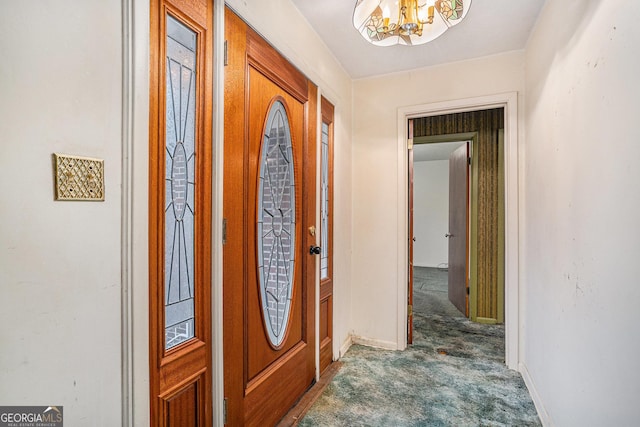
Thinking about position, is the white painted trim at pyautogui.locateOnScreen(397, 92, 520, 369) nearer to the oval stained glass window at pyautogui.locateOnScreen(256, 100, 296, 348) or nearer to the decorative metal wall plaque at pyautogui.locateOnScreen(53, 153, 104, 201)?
the oval stained glass window at pyautogui.locateOnScreen(256, 100, 296, 348)

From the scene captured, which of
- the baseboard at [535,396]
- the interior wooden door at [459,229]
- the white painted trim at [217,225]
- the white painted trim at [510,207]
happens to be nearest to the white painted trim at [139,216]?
the white painted trim at [217,225]

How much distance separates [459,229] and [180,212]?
11.7ft

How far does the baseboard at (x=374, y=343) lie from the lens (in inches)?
110

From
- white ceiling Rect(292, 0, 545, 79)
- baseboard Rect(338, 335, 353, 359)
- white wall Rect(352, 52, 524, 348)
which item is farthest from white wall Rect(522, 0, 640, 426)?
baseboard Rect(338, 335, 353, 359)

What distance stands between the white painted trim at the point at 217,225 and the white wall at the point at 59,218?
1.32ft

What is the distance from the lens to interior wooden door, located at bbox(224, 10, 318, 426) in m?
1.43

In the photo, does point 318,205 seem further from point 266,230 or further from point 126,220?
point 126,220

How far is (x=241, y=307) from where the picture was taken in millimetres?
1495

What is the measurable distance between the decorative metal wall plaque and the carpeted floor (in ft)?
5.33

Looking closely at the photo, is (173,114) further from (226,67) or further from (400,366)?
(400,366)

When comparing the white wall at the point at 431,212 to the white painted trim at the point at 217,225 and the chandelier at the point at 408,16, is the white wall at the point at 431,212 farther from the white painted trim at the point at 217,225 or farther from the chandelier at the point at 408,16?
the white painted trim at the point at 217,225

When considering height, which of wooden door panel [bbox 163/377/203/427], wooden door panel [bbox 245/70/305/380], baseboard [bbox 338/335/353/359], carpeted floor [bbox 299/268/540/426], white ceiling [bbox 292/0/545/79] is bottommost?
carpeted floor [bbox 299/268/540/426]

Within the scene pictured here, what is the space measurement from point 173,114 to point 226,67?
1.27 ft

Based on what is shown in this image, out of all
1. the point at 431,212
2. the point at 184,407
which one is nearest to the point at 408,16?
the point at 184,407
